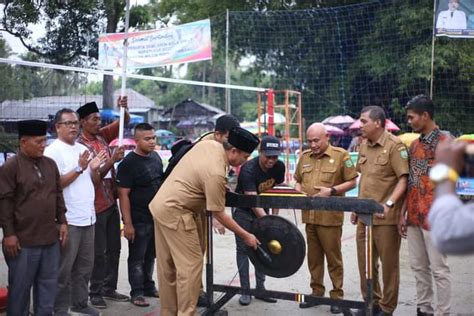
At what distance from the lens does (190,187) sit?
174 inches

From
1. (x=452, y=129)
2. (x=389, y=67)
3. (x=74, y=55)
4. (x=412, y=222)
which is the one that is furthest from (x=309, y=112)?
(x=412, y=222)

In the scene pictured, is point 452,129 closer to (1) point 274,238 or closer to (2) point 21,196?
(1) point 274,238

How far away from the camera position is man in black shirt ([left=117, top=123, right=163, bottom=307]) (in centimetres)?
555

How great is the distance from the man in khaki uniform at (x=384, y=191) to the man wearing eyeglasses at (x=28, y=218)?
253 centimetres

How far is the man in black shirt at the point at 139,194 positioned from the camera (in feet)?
18.2

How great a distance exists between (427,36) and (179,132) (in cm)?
1676

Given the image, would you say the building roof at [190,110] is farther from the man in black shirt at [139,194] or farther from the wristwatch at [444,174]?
the wristwatch at [444,174]

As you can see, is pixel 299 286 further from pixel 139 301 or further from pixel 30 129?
pixel 30 129

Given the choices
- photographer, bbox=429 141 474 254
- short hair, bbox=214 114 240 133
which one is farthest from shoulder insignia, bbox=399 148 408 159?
photographer, bbox=429 141 474 254

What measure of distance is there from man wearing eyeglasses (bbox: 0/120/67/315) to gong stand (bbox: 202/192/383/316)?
140cm

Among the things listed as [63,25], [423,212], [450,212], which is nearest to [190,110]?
[63,25]

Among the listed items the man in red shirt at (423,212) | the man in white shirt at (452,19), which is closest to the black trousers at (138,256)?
the man in red shirt at (423,212)

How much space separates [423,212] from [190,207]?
183cm

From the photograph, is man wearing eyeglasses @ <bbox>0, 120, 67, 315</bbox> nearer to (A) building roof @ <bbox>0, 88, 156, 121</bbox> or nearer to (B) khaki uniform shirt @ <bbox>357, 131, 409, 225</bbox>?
(A) building roof @ <bbox>0, 88, 156, 121</bbox>
